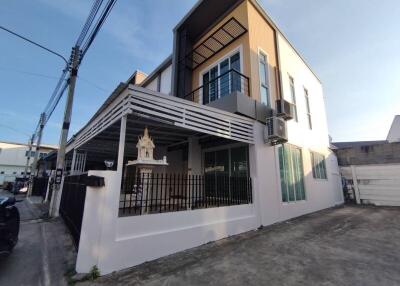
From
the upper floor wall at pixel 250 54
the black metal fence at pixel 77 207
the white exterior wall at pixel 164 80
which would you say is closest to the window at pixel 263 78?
the upper floor wall at pixel 250 54

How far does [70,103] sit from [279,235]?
9.85 m

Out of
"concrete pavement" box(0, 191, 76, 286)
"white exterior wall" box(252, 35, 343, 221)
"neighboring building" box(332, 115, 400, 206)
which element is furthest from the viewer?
"neighboring building" box(332, 115, 400, 206)

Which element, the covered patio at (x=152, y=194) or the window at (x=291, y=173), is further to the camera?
the window at (x=291, y=173)

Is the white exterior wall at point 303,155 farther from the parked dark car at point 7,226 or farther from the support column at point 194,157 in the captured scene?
the parked dark car at point 7,226

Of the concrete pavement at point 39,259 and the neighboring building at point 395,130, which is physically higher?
the neighboring building at point 395,130

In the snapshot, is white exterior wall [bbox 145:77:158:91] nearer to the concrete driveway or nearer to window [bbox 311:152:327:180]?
window [bbox 311:152:327:180]

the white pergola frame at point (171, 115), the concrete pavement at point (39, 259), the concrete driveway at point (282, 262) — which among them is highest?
the white pergola frame at point (171, 115)

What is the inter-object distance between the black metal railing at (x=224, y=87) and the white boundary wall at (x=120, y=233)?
4.84 meters

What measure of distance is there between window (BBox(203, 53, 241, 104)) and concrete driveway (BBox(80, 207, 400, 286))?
5.15m

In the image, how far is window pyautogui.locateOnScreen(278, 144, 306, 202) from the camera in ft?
26.2

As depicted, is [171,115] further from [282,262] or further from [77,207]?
[282,262]

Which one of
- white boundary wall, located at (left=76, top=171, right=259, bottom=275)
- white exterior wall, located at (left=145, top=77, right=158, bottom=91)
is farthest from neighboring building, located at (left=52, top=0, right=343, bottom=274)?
white exterior wall, located at (left=145, top=77, right=158, bottom=91)

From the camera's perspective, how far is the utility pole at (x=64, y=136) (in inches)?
330

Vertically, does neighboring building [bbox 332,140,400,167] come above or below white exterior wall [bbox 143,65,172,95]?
below
